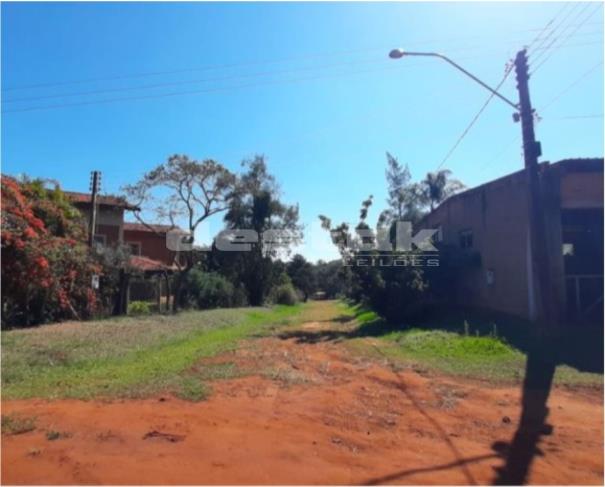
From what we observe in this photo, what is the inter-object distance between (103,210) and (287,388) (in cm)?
2159

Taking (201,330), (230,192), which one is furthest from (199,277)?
(201,330)

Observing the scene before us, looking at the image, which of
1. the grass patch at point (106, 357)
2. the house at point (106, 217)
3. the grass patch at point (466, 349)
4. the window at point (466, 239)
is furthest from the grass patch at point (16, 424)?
the house at point (106, 217)

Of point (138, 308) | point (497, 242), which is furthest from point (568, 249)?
point (138, 308)

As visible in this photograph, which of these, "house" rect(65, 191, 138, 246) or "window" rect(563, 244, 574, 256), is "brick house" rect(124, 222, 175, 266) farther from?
"window" rect(563, 244, 574, 256)

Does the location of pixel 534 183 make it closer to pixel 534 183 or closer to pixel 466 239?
pixel 534 183

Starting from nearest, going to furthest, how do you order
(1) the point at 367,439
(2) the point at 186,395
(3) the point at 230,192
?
(1) the point at 367,439 → (2) the point at 186,395 → (3) the point at 230,192

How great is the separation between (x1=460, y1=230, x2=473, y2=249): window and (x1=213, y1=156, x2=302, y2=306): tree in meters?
16.1

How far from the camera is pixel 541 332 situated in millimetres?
11117

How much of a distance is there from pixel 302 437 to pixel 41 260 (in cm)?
1110

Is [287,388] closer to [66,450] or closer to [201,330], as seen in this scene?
[66,450]

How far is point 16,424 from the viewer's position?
5.07m

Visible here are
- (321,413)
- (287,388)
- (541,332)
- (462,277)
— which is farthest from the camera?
(462,277)

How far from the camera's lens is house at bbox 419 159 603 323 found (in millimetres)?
13539

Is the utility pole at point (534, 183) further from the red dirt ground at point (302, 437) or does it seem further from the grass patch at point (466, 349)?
the red dirt ground at point (302, 437)
